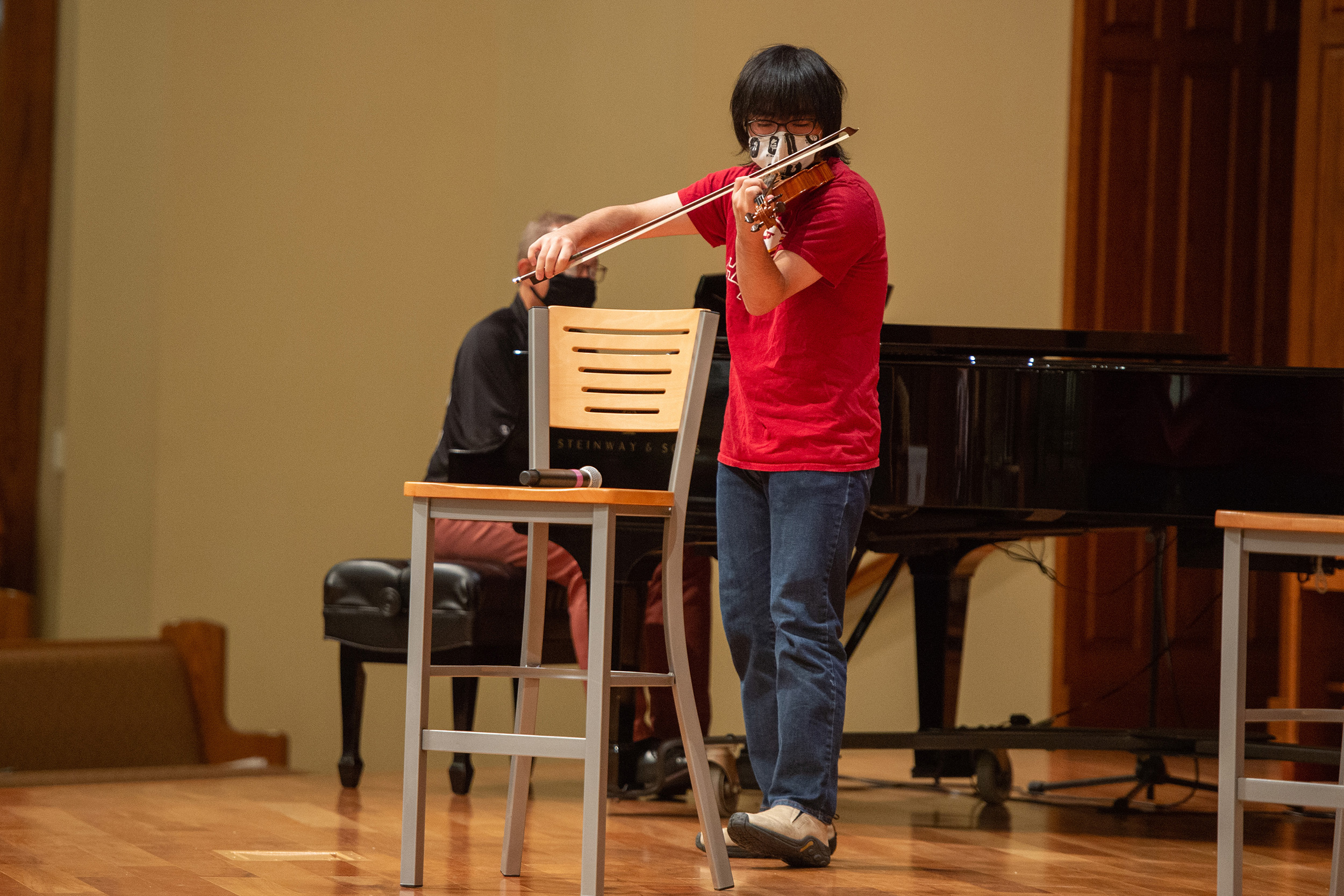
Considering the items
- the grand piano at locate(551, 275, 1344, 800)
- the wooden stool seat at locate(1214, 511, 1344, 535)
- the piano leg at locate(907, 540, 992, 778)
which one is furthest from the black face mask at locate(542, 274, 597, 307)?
the wooden stool seat at locate(1214, 511, 1344, 535)

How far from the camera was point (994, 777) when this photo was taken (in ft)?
11.4

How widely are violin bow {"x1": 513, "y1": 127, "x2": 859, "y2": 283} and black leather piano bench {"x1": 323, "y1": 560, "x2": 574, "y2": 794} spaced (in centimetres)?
119

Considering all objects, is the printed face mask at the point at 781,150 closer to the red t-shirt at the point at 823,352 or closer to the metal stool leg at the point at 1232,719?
the red t-shirt at the point at 823,352

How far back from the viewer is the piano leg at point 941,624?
3.59m

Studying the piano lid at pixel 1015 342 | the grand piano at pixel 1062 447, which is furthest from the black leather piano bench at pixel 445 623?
the piano lid at pixel 1015 342

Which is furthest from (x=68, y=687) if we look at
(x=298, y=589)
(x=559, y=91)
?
(x=559, y=91)

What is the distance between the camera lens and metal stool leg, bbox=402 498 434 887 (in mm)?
2189

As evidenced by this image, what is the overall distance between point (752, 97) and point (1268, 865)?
1.64 meters

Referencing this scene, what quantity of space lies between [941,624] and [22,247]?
3.21 metres

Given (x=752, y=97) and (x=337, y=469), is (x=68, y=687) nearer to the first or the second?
(x=337, y=469)

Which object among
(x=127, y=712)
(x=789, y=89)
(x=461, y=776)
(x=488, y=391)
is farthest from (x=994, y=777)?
(x=127, y=712)

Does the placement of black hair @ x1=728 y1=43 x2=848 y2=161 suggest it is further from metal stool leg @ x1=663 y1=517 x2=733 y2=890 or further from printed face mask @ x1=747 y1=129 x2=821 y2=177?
metal stool leg @ x1=663 y1=517 x2=733 y2=890

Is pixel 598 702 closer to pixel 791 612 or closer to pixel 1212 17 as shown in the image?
pixel 791 612

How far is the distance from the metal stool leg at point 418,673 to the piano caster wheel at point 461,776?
47.3 inches
